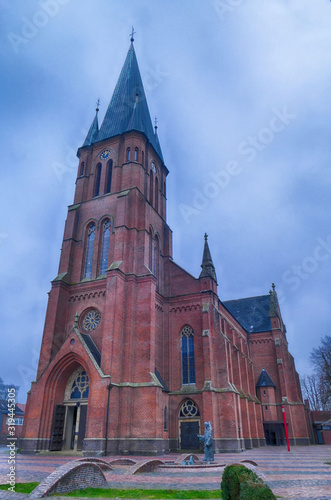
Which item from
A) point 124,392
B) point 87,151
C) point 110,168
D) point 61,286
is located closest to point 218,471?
point 124,392

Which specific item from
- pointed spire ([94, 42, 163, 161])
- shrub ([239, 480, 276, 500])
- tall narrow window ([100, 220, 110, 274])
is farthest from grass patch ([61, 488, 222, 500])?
pointed spire ([94, 42, 163, 161])

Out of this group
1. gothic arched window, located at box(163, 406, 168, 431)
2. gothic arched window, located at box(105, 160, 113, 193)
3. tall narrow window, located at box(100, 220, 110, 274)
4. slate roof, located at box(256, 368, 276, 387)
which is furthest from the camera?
slate roof, located at box(256, 368, 276, 387)

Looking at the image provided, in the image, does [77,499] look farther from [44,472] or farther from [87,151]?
[87,151]

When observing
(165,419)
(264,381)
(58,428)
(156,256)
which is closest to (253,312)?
(264,381)

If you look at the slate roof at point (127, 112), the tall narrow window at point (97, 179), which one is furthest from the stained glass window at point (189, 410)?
the slate roof at point (127, 112)

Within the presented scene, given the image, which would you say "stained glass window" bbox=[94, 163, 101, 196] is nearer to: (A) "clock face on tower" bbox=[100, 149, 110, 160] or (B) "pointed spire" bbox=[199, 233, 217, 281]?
(A) "clock face on tower" bbox=[100, 149, 110, 160]

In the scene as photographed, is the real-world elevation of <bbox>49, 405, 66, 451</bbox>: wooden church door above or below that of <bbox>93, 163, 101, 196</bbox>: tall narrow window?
below

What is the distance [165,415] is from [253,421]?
13.9 meters

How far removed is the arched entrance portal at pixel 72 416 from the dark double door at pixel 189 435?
8162 millimetres

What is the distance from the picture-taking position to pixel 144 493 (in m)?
9.75

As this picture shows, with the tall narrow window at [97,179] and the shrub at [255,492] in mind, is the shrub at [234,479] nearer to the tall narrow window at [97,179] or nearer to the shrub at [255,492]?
the shrub at [255,492]

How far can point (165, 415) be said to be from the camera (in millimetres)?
27656

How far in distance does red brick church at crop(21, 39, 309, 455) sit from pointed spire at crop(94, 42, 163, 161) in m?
0.17

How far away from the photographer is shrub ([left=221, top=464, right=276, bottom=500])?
626 centimetres
